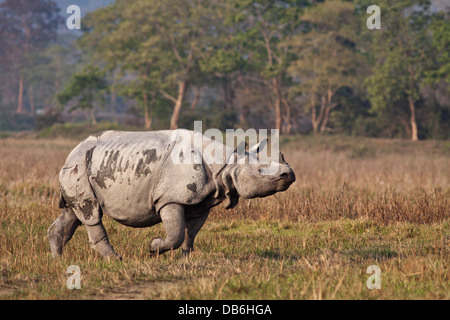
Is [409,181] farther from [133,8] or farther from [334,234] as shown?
[133,8]

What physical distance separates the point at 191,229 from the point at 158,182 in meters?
0.88

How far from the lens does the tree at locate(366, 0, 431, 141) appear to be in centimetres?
4256

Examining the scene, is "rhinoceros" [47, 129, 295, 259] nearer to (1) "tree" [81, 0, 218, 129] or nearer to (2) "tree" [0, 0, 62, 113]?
(1) "tree" [81, 0, 218, 129]

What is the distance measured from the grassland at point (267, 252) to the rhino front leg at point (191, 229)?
148 mm

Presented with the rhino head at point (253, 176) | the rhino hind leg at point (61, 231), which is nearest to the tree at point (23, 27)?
the rhino hind leg at point (61, 231)

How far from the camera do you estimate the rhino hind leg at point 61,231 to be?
8.16 meters

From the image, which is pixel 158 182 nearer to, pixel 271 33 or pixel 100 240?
pixel 100 240

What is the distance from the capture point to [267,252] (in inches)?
340

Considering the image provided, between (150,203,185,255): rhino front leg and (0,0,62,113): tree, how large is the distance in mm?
85466

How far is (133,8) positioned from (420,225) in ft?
144

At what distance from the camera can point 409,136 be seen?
146 ft

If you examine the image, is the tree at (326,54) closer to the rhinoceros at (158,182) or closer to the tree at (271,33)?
the tree at (271,33)

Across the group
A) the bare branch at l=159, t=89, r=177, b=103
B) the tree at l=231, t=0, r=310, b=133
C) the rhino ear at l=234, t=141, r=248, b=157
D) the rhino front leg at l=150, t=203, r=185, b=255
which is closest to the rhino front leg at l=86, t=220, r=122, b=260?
the rhino front leg at l=150, t=203, r=185, b=255
